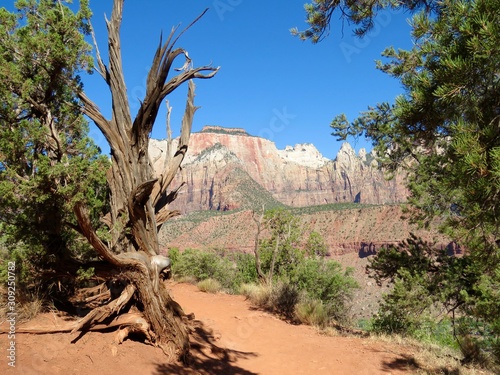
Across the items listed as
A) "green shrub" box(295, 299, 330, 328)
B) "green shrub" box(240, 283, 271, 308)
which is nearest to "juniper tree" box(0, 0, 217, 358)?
"green shrub" box(295, 299, 330, 328)

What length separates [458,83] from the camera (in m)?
2.80

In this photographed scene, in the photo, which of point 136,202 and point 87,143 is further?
point 87,143

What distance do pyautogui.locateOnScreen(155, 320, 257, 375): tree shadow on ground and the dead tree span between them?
30cm

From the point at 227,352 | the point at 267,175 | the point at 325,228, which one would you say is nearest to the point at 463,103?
the point at 227,352

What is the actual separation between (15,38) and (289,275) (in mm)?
12392

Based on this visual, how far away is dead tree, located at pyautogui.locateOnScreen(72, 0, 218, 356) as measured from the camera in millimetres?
5418

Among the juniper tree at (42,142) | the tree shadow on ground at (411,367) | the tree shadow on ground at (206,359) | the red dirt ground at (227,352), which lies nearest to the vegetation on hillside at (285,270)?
the red dirt ground at (227,352)

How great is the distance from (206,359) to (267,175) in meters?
165

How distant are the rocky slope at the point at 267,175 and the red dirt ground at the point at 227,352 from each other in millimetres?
101268

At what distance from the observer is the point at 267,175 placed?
6727 inches

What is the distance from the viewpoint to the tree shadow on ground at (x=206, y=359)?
17.1 ft

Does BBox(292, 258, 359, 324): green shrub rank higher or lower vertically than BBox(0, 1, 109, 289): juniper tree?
lower

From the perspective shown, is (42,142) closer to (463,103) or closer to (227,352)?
(227,352)

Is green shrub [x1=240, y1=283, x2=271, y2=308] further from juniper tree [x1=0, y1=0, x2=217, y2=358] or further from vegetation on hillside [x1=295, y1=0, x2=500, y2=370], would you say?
vegetation on hillside [x1=295, y1=0, x2=500, y2=370]
